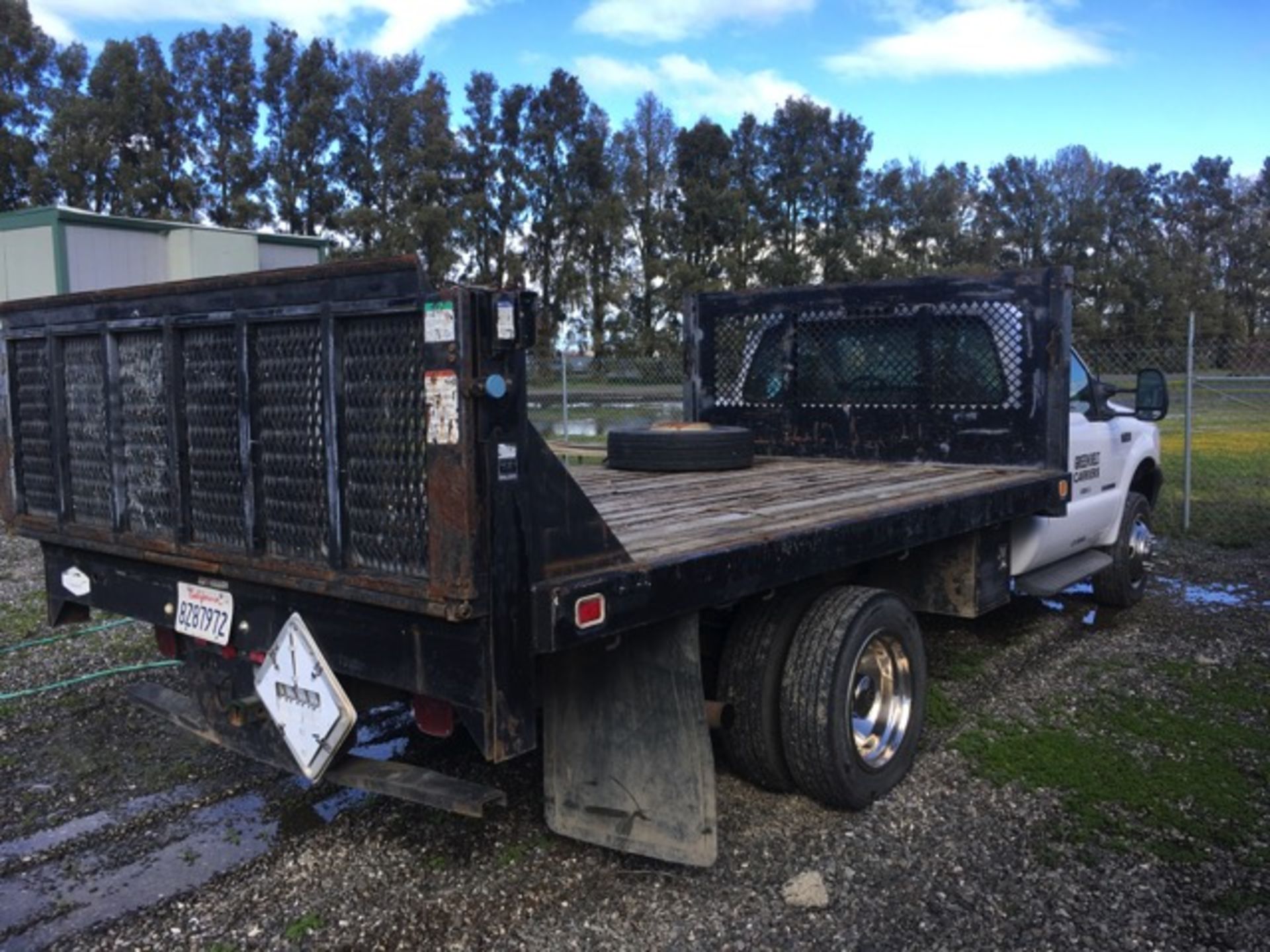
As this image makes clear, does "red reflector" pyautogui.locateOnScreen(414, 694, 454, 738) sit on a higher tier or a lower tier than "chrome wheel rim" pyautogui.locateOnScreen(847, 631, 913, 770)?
higher

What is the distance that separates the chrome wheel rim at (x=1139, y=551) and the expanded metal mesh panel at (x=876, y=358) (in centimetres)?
221

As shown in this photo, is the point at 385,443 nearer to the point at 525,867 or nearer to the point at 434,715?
the point at 434,715

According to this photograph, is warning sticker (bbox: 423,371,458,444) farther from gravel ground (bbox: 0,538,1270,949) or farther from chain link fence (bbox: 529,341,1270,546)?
chain link fence (bbox: 529,341,1270,546)

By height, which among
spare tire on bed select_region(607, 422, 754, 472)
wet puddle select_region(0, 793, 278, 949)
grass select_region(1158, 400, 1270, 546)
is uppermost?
spare tire on bed select_region(607, 422, 754, 472)

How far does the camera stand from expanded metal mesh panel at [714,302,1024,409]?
5.81m

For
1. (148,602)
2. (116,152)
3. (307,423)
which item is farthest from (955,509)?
(116,152)

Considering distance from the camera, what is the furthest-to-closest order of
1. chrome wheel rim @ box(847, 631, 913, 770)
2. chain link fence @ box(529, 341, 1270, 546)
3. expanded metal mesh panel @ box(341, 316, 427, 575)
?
chain link fence @ box(529, 341, 1270, 546)
chrome wheel rim @ box(847, 631, 913, 770)
expanded metal mesh panel @ box(341, 316, 427, 575)

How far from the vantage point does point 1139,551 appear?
24.3ft

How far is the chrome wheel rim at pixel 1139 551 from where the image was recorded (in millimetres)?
7309

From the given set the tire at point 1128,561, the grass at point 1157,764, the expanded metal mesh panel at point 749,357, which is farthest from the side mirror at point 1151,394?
the expanded metal mesh panel at point 749,357

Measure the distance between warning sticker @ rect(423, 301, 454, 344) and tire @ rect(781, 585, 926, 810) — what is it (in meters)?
1.98

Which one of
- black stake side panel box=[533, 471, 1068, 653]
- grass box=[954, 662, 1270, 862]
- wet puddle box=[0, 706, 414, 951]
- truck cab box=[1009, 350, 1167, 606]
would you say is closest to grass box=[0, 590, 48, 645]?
wet puddle box=[0, 706, 414, 951]

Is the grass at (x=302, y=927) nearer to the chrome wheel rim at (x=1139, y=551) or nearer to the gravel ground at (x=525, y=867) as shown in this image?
the gravel ground at (x=525, y=867)

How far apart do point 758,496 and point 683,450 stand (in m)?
1.17
